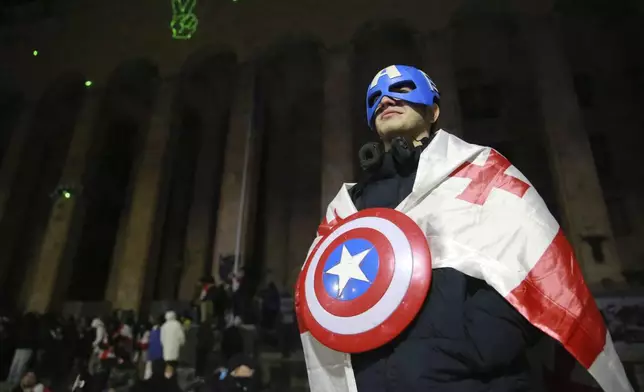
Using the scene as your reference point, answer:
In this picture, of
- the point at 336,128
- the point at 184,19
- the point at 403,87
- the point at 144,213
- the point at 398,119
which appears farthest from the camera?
the point at 144,213

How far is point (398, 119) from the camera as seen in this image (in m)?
2.05

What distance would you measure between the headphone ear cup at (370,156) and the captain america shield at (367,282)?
0.76ft

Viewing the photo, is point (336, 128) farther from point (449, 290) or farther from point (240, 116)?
point (449, 290)

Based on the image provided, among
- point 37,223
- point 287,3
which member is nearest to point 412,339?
point 287,3

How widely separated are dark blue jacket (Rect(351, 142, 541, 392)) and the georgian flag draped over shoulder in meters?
0.05

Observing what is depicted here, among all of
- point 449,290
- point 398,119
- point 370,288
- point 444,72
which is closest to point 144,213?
point 444,72

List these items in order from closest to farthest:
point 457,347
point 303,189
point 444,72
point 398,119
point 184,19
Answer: point 457,347, point 398,119, point 184,19, point 444,72, point 303,189

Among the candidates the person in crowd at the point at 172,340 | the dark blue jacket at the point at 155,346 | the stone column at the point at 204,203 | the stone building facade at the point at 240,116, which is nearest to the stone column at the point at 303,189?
the stone building facade at the point at 240,116

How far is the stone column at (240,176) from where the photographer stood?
1257cm

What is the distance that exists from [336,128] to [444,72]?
3397 millimetres

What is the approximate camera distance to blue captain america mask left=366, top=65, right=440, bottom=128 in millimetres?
2088

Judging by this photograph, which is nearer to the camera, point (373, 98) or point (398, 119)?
point (398, 119)

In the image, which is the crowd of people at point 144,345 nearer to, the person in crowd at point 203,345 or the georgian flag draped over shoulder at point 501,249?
the person in crowd at point 203,345

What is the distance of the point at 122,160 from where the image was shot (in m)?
16.7
